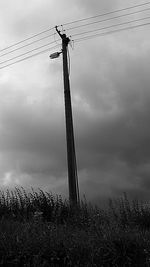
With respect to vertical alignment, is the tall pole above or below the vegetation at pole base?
above

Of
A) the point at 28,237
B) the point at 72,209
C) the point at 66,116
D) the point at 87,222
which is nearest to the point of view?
the point at 28,237

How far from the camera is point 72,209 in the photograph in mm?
11766

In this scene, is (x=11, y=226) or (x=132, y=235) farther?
(x=11, y=226)

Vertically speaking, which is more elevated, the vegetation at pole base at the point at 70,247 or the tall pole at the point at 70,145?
the tall pole at the point at 70,145

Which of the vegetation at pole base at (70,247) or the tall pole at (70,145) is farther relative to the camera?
the tall pole at (70,145)

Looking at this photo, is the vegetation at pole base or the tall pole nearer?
the vegetation at pole base

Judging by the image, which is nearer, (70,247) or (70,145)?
(70,247)

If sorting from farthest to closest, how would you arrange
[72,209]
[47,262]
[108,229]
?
[72,209]
[108,229]
[47,262]

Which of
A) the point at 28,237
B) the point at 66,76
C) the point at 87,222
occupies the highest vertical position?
the point at 66,76

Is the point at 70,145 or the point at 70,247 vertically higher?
the point at 70,145

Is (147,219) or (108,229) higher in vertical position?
(147,219)

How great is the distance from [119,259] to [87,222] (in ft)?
12.0

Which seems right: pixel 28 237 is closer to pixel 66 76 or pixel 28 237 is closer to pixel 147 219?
pixel 147 219

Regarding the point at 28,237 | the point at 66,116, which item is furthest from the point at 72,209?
the point at 66,116
